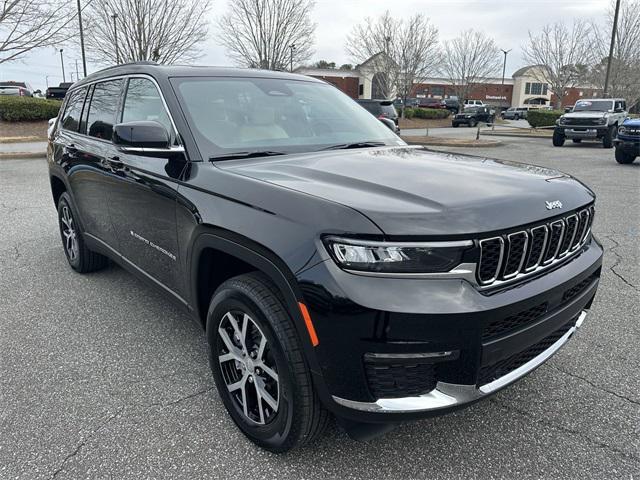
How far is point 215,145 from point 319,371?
1452 mm

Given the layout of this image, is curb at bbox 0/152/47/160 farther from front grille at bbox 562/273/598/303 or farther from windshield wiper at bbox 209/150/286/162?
front grille at bbox 562/273/598/303

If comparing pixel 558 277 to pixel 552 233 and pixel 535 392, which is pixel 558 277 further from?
pixel 535 392

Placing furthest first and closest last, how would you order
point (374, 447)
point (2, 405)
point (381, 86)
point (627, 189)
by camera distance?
point (381, 86)
point (627, 189)
point (2, 405)
point (374, 447)

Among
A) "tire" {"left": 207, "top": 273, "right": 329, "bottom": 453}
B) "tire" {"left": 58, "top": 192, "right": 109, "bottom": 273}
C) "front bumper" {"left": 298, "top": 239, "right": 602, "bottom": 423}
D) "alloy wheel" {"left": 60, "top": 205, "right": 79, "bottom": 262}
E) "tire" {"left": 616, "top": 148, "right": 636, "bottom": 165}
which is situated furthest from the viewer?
"tire" {"left": 616, "top": 148, "right": 636, "bottom": 165}

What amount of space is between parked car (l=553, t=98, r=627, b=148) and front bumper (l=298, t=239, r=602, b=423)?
18910 millimetres

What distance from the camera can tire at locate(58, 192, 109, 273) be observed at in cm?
457

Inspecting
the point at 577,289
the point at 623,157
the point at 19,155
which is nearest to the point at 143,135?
the point at 577,289

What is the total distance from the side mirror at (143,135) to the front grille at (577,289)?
2.16 m

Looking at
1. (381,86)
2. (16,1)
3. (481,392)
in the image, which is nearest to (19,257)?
(481,392)

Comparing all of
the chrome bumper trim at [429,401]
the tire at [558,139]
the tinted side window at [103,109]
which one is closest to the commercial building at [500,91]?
the tire at [558,139]

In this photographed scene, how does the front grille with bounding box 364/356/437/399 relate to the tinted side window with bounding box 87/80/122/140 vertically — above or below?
below

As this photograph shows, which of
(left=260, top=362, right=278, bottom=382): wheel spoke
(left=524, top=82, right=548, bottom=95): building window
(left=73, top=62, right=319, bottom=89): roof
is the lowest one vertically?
(left=260, top=362, right=278, bottom=382): wheel spoke

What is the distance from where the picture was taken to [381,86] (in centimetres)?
3559

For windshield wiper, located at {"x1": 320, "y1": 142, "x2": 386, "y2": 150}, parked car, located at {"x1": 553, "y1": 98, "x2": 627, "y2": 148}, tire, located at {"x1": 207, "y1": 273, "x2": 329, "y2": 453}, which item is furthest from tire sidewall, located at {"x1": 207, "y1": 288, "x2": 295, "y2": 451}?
parked car, located at {"x1": 553, "y1": 98, "x2": 627, "y2": 148}
